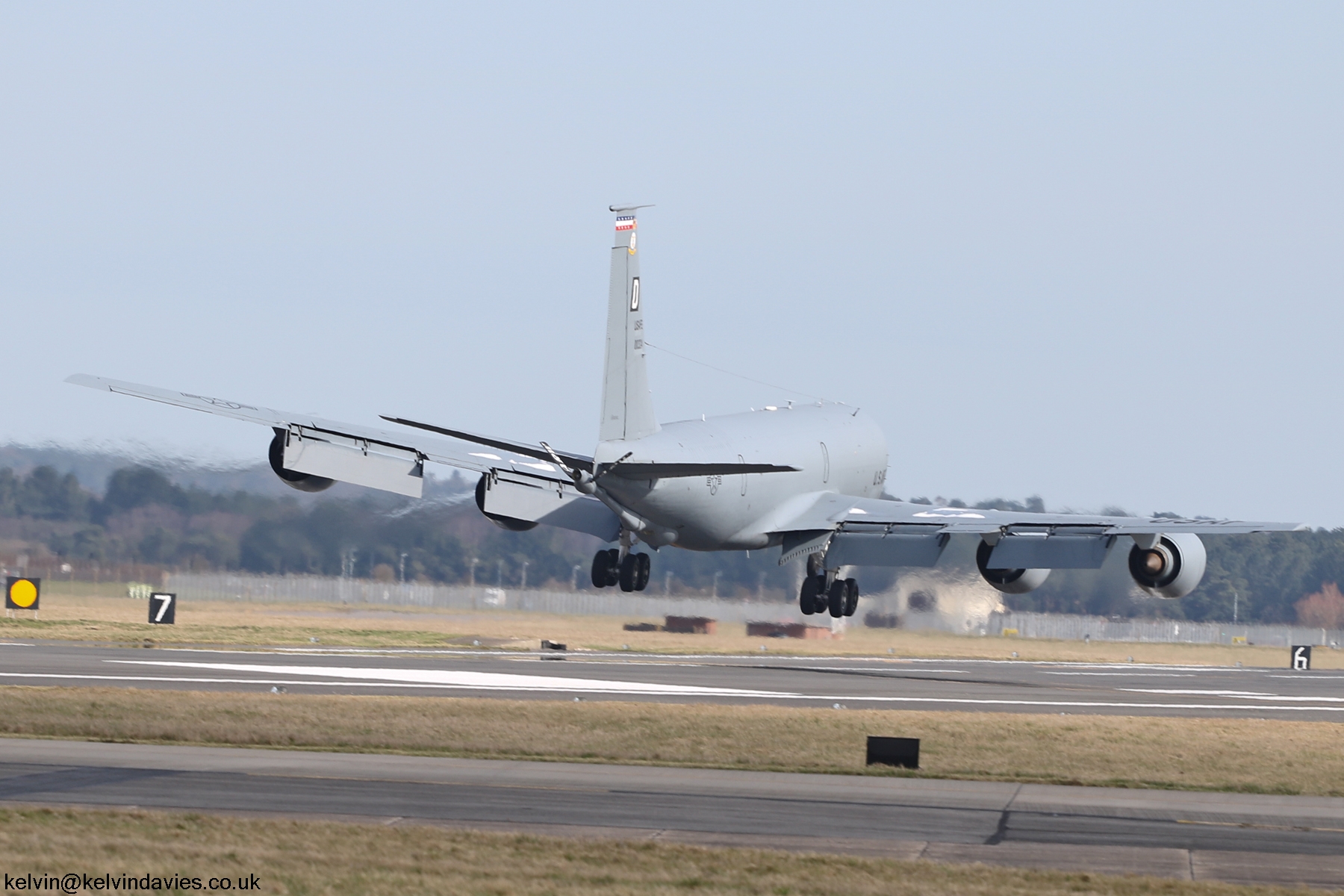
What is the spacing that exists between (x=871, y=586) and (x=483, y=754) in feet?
141

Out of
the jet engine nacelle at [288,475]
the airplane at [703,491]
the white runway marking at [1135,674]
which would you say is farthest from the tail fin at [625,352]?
the white runway marking at [1135,674]

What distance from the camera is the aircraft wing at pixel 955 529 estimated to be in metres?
44.0

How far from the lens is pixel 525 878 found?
20000 mm

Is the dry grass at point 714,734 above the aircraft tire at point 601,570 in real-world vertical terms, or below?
below

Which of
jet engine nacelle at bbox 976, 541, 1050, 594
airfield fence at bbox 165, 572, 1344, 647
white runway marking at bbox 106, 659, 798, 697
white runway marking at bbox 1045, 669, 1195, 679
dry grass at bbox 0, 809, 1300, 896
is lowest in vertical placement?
dry grass at bbox 0, 809, 1300, 896

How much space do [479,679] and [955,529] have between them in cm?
1841

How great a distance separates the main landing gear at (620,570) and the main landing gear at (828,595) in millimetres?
7436

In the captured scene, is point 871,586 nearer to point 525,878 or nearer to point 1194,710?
point 1194,710

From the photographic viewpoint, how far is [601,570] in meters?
43.7

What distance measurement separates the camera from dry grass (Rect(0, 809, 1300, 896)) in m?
19.6

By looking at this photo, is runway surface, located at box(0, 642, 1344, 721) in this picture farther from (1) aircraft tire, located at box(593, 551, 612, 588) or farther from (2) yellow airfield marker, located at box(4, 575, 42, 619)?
(2) yellow airfield marker, located at box(4, 575, 42, 619)

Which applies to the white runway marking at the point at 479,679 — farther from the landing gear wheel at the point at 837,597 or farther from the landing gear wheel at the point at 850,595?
the landing gear wheel at the point at 850,595

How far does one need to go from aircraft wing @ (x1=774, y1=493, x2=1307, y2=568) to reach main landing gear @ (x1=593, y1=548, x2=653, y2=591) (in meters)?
6.82

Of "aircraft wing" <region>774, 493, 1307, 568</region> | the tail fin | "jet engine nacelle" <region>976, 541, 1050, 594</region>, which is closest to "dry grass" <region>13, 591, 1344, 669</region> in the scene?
"jet engine nacelle" <region>976, 541, 1050, 594</region>
